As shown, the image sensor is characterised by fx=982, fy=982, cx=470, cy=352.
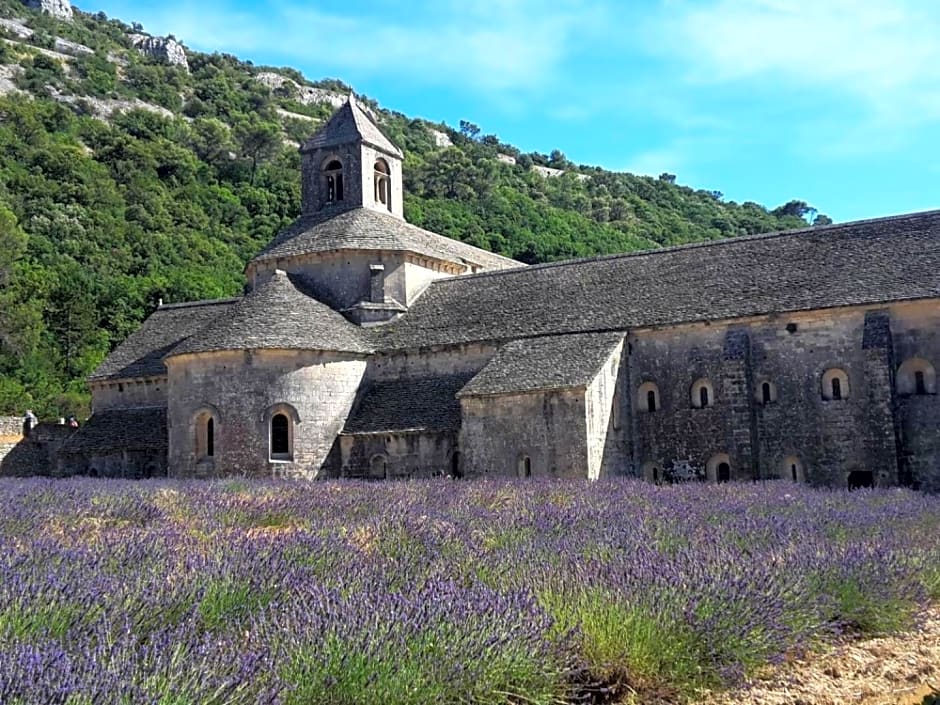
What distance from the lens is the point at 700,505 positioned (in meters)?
15.0

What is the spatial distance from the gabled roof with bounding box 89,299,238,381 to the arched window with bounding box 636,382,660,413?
15.8m

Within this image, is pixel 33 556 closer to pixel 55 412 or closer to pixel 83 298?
pixel 55 412

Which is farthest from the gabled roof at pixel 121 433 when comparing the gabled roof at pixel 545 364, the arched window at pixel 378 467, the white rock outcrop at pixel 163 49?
the white rock outcrop at pixel 163 49

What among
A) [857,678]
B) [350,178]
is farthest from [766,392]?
[857,678]

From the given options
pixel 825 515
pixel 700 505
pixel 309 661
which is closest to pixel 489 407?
pixel 700 505

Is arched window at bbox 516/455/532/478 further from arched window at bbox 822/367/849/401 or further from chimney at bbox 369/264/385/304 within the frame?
chimney at bbox 369/264/385/304

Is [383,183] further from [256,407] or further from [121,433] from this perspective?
[121,433]

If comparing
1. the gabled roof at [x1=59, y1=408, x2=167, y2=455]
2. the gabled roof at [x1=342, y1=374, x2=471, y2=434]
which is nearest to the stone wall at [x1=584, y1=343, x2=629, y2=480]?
the gabled roof at [x1=342, y1=374, x2=471, y2=434]

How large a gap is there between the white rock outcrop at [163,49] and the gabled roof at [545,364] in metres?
109

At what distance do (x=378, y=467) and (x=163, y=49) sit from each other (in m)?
115

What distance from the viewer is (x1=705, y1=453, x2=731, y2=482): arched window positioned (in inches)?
1025

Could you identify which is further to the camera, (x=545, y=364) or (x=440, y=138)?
(x=440, y=138)

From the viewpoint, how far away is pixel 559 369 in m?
25.7

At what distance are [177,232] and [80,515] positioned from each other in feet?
204
